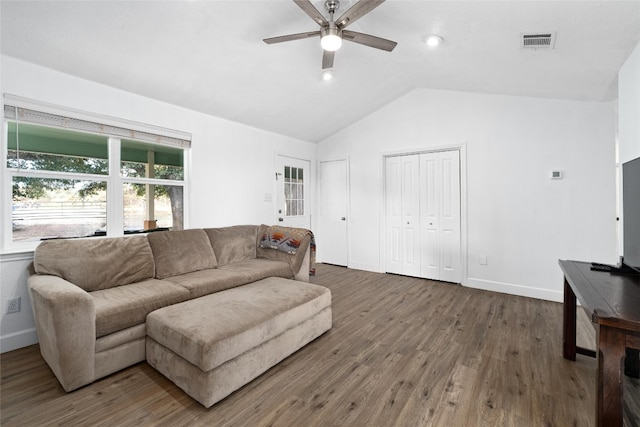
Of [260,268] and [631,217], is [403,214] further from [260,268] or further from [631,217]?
[631,217]

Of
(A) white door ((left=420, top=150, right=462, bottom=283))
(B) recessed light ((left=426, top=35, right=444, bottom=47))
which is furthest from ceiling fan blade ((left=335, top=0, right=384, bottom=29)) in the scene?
(A) white door ((left=420, top=150, right=462, bottom=283))

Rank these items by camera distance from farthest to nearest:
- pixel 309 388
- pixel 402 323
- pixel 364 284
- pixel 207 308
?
pixel 364 284
pixel 402 323
pixel 207 308
pixel 309 388

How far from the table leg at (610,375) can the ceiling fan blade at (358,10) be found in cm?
210

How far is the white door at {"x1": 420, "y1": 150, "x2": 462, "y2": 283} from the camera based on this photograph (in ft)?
13.9

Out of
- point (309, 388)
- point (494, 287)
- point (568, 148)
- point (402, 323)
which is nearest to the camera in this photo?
point (309, 388)

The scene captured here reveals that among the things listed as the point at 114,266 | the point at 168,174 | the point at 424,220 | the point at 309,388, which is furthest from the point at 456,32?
the point at 114,266

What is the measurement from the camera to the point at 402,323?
9.46 feet

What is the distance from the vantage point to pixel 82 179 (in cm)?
287

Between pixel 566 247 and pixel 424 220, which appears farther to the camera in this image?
pixel 424 220

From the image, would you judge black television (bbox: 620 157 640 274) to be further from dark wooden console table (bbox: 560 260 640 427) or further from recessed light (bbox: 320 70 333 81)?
recessed light (bbox: 320 70 333 81)

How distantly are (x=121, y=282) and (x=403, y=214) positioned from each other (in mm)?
3898

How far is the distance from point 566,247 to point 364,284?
2540 mm

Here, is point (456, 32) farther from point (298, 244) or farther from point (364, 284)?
point (364, 284)

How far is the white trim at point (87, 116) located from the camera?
2441 millimetres
